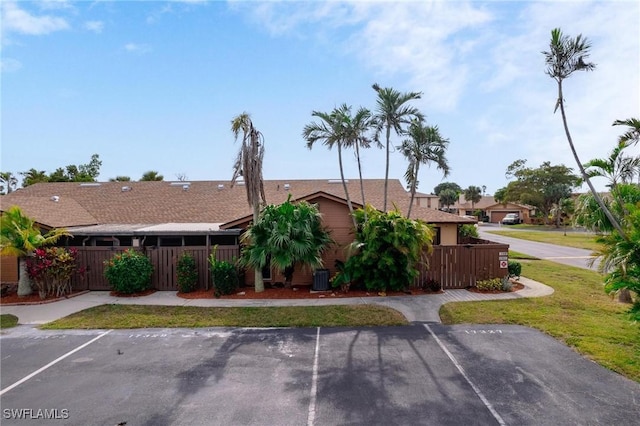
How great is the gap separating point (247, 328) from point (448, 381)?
5.06 m

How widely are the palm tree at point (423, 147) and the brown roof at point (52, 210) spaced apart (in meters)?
14.4

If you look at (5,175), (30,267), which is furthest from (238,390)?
(5,175)

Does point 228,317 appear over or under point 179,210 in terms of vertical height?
under

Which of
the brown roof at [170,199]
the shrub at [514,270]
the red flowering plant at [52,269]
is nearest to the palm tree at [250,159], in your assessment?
the brown roof at [170,199]

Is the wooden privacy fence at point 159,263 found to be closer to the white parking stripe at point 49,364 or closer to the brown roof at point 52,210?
the brown roof at point 52,210

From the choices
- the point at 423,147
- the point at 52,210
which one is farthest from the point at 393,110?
the point at 52,210

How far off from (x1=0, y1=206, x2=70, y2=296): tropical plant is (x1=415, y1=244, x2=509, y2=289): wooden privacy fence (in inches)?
546

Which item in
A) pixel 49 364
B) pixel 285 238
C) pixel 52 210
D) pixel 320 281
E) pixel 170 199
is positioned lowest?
pixel 49 364

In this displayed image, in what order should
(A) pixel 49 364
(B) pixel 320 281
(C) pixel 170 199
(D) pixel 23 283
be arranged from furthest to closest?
1. (C) pixel 170 199
2. (B) pixel 320 281
3. (D) pixel 23 283
4. (A) pixel 49 364

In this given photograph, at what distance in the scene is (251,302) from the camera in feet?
36.0

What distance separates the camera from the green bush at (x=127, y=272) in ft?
38.2

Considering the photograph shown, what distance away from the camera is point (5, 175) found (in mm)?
48938

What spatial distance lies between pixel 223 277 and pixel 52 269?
228 inches

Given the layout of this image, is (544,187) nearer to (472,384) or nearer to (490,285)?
(490,285)
